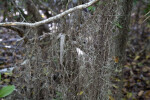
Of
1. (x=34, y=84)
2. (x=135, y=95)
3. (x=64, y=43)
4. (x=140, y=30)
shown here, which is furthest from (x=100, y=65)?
(x=140, y=30)

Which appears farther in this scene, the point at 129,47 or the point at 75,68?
the point at 129,47

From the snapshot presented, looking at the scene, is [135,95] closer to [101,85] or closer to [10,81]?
[101,85]

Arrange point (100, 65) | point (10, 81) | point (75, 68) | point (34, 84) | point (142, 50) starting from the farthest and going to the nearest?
1. point (142, 50)
2. point (10, 81)
3. point (34, 84)
4. point (75, 68)
5. point (100, 65)

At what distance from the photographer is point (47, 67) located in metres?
2.03

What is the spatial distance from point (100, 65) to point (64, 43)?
0.44 m

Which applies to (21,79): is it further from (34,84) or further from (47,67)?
(47,67)

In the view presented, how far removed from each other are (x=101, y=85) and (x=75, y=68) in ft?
1.09

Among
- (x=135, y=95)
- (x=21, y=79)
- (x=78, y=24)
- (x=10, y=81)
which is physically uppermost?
(x=78, y=24)

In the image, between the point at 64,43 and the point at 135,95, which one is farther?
the point at 135,95

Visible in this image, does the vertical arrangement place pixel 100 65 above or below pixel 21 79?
above

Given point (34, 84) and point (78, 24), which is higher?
point (78, 24)

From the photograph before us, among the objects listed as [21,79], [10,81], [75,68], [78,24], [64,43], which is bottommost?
[10,81]

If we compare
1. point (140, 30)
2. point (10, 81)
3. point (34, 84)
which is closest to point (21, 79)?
point (34, 84)

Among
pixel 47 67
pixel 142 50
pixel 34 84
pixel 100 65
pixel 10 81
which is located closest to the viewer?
pixel 100 65
